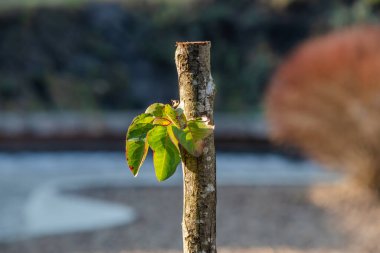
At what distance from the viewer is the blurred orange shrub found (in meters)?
7.60

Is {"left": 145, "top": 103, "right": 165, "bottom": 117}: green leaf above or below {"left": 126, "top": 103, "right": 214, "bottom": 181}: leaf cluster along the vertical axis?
above

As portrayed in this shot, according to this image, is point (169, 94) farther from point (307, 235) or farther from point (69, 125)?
point (307, 235)

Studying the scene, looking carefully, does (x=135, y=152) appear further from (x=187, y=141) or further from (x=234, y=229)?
(x=234, y=229)

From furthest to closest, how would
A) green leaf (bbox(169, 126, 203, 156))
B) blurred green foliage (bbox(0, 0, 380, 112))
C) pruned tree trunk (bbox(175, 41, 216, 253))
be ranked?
1. blurred green foliage (bbox(0, 0, 380, 112))
2. pruned tree trunk (bbox(175, 41, 216, 253))
3. green leaf (bbox(169, 126, 203, 156))

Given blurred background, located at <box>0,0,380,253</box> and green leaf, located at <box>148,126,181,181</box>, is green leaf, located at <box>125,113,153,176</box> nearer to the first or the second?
green leaf, located at <box>148,126,181,181</box>

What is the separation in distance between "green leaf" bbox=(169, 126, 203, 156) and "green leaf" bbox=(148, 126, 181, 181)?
50mm

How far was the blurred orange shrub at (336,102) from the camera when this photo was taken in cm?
760

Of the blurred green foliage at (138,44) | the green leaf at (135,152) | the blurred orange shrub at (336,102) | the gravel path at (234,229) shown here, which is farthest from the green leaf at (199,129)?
the blurred green foliage at (138,44)

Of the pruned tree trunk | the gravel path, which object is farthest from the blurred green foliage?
the pruned tree trunk

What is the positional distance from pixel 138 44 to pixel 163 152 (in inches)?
582

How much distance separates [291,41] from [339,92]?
27.9 feet

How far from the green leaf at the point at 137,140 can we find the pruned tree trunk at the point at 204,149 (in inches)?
3.5

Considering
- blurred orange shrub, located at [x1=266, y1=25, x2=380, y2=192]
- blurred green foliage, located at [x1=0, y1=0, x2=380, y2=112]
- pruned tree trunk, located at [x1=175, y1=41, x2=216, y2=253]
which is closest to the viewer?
pruned tree trunk, located at [x1=175, y1=41, x2=216, y2=253]

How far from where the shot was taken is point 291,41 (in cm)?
1612
